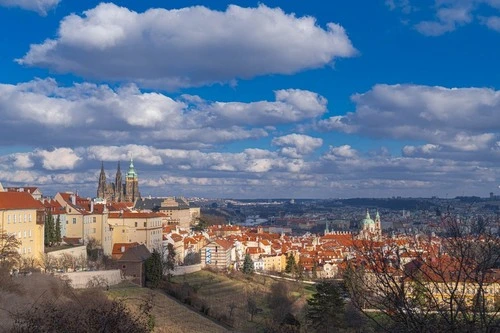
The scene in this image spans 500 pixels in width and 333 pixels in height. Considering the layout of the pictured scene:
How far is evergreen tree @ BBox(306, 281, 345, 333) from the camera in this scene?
37688mm

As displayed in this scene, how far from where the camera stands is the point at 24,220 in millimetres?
44688

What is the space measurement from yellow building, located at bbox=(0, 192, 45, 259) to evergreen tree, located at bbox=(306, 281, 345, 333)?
64.1 feet

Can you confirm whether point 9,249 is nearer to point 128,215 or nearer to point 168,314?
point 168,314

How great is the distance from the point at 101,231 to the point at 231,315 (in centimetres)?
1902

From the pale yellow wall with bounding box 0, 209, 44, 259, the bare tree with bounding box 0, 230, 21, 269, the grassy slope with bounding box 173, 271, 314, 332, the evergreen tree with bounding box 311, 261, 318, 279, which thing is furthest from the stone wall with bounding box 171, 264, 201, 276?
the bare tree with bounding box 0, 230, 21, 269

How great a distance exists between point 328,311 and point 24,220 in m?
21.4

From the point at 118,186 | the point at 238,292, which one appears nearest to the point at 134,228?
the point at 238,292

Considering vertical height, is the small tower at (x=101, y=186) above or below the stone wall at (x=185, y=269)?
above

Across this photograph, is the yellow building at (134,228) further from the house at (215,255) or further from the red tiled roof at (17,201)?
the red tiled roof at (17,201)

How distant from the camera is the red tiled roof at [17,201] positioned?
43.4m

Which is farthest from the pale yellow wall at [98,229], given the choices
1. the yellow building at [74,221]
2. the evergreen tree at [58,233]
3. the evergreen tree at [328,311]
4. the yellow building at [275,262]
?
the yellow building at [275,262]

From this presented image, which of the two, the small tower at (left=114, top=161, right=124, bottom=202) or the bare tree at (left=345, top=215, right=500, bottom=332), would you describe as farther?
the small tower at (left=114, top=161, right=124, bottom=202)

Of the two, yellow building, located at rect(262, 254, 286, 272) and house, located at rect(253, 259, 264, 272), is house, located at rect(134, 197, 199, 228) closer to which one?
yellow building, located at rect(262, 254, 286, 272)

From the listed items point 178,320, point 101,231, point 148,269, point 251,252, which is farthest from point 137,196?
point 178,320
